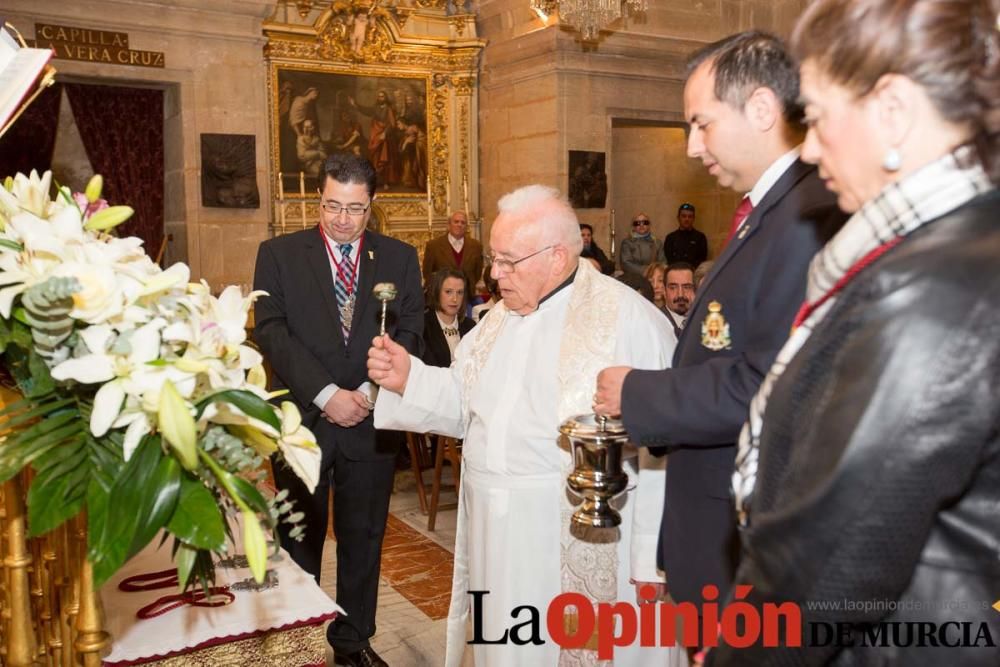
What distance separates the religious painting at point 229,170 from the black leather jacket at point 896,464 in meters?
9.48

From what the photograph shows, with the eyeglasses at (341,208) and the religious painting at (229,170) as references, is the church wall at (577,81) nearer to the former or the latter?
the religious painting at (229,170)

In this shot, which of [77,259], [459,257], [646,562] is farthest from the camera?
[459,257]

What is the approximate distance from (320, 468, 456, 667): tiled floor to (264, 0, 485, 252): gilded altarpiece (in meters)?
6.17

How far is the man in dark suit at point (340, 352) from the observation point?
11.6 ft

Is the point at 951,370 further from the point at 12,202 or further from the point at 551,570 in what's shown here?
the point at 551,570

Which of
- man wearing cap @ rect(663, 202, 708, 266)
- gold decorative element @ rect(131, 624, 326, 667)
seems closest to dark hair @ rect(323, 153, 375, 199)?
gold decorative element @ rect(131, 624, 326, 667)

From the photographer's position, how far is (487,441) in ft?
9.17

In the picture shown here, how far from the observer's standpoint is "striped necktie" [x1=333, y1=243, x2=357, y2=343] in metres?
3.66

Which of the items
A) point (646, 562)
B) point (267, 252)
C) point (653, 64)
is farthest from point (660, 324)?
Result: point (653, 64)

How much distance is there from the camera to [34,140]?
9672 mm

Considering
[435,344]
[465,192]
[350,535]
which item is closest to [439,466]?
[435,344]

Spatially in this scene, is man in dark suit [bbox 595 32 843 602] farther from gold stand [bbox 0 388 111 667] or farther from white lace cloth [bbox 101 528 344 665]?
gold stand [bbox 0 388 111 667]

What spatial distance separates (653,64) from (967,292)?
11604 millimetres

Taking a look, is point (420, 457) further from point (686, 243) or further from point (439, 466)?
point (686, 243)
